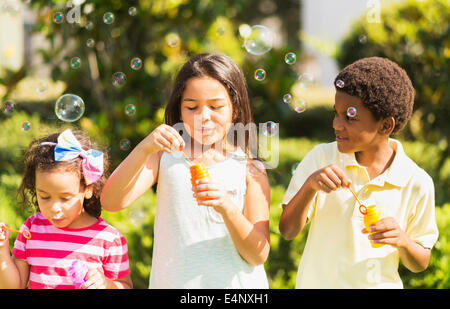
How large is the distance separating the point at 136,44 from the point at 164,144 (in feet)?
11.4

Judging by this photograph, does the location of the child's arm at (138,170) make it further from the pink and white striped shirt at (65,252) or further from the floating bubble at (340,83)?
the floating bubble at (340,83)

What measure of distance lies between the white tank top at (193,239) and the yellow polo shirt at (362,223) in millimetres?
259

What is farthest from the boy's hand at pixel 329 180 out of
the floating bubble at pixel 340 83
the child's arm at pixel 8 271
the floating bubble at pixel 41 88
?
the floating bubble at pixel 41 88

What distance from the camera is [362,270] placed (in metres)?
2.03

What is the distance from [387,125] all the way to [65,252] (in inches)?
48.4

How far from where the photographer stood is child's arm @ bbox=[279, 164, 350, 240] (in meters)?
1.85

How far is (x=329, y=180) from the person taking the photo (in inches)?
72.7

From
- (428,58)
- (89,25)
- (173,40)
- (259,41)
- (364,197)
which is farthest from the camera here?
(428,58)

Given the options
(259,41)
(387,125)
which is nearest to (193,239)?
(387,125)

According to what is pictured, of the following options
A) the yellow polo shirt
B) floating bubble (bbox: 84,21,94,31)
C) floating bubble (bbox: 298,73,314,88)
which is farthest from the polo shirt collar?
floating bubble (bbox: 84,21,94,31)

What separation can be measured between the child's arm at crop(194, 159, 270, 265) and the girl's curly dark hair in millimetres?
493

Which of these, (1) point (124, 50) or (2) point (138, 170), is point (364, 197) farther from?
(1) point (124, 50)

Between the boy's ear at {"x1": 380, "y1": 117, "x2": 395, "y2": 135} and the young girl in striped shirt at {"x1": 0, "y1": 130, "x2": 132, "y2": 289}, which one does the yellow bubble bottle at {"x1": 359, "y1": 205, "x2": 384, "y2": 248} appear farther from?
the young girl in striped shirt at {"x1": 0, "y1": 130, "x2": 132, "y2": 289}

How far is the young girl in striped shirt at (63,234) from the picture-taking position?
1.92m
